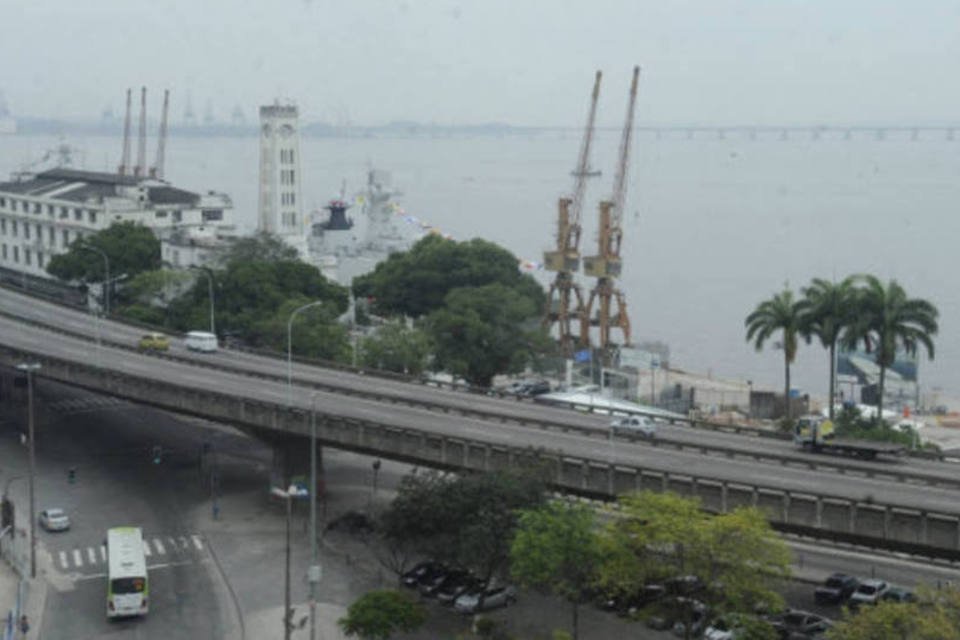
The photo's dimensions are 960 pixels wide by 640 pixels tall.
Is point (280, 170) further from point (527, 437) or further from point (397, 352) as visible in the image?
point (527, 437)

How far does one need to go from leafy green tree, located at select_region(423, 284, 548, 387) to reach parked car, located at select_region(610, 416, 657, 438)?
64.2ft

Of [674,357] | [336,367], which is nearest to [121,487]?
[336,367]

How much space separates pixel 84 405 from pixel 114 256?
23667mm

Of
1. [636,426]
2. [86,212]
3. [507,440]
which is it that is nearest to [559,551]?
[507,440]

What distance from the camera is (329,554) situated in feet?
124

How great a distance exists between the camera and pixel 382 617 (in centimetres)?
2955

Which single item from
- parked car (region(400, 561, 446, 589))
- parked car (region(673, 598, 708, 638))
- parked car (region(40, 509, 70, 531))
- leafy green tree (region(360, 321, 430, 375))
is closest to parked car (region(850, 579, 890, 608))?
parked car (region(673, 598, 708, 638))

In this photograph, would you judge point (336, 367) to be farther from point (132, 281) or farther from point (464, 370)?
point (132, 281)

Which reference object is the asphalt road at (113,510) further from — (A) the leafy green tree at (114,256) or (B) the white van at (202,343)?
(A) the leafy green tree at (114,256)

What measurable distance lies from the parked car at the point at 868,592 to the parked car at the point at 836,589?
27 centimetres

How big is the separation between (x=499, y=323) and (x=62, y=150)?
8563 centimetres

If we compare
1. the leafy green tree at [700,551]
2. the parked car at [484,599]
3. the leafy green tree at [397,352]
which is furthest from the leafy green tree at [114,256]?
the leafy green tree at [700,551]

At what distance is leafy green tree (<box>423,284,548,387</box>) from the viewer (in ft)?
192

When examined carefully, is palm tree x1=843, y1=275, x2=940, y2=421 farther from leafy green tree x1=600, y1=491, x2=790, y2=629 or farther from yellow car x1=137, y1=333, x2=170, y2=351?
yellow car x1=137, y1=333, x2=170, y2=351
